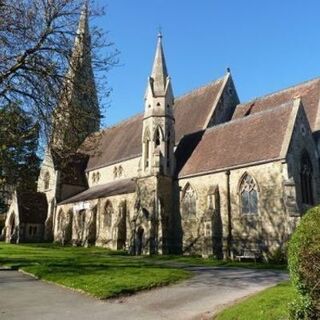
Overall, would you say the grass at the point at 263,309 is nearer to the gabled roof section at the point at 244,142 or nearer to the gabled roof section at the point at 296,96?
the gabled roof section at the point at 244,142

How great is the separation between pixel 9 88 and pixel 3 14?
9.30 ft

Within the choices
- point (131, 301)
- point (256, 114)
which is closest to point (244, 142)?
point (256, 114)

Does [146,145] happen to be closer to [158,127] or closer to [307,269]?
[158,127]

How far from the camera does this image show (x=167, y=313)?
978 centimetres

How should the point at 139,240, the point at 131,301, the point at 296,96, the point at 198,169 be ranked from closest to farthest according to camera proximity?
the point at 131,301 < the point at 198,169 < the point at 139,240 < the point at 296,96

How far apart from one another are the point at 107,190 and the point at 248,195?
15.9 meters

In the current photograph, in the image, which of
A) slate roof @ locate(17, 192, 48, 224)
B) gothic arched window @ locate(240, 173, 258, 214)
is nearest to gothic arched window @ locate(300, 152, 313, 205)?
gothic arched window @ locate(240, 173, 258, 214)

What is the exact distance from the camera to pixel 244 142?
26.8 m

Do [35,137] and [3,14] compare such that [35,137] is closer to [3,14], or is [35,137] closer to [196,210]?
[3,14]

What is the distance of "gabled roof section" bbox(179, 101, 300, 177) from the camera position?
2456cm

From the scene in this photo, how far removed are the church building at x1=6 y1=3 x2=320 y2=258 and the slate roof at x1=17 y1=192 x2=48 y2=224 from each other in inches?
183

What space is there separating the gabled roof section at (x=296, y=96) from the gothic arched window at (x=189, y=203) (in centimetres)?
887

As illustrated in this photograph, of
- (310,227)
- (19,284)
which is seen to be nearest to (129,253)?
(19,284)

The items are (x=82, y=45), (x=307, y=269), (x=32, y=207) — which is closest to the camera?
(x=307, y=269)
